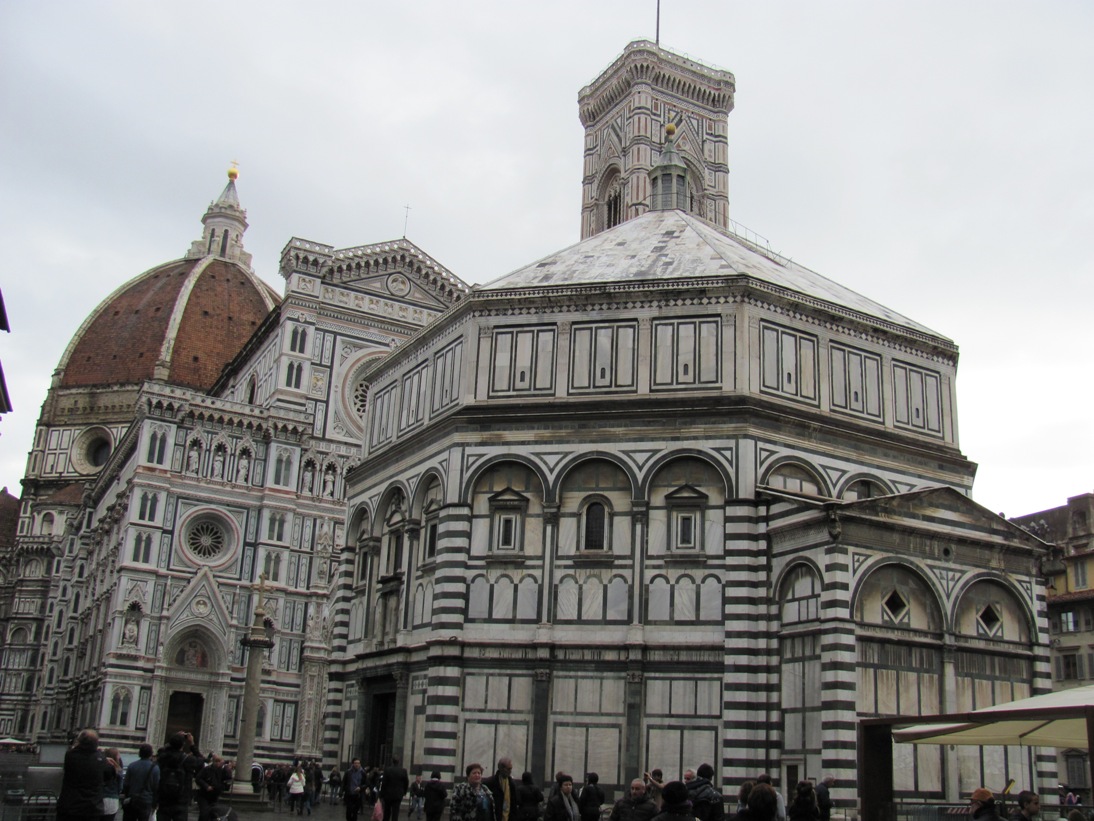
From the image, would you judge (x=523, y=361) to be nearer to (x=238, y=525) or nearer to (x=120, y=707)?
(x=238, y=525)

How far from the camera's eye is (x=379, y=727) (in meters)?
30.4

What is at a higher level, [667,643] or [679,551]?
[679,551]

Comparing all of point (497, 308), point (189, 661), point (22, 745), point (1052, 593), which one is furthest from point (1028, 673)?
point (22, 745)

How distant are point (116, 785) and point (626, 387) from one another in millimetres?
17503

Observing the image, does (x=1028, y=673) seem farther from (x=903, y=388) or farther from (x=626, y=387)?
(x=626, y=387)

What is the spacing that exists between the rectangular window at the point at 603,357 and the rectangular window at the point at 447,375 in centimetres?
317

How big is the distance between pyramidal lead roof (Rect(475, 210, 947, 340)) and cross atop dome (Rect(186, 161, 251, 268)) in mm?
85396

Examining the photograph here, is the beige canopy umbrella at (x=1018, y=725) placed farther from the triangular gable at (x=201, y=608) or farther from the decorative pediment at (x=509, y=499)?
the triangular gable at (x=201, y=608)

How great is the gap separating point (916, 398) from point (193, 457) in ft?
116

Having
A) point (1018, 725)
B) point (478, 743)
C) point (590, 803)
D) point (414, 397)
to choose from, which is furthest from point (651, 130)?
point (1018, 725)

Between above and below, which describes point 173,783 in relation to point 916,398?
below

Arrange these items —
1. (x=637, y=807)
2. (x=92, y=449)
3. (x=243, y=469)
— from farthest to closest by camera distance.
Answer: (x=92, y=449), (x=243, y=469), (x=637, y=807)

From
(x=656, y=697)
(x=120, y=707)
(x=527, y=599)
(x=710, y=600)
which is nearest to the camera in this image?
(x=656, y=697)

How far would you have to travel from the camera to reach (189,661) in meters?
52.7
